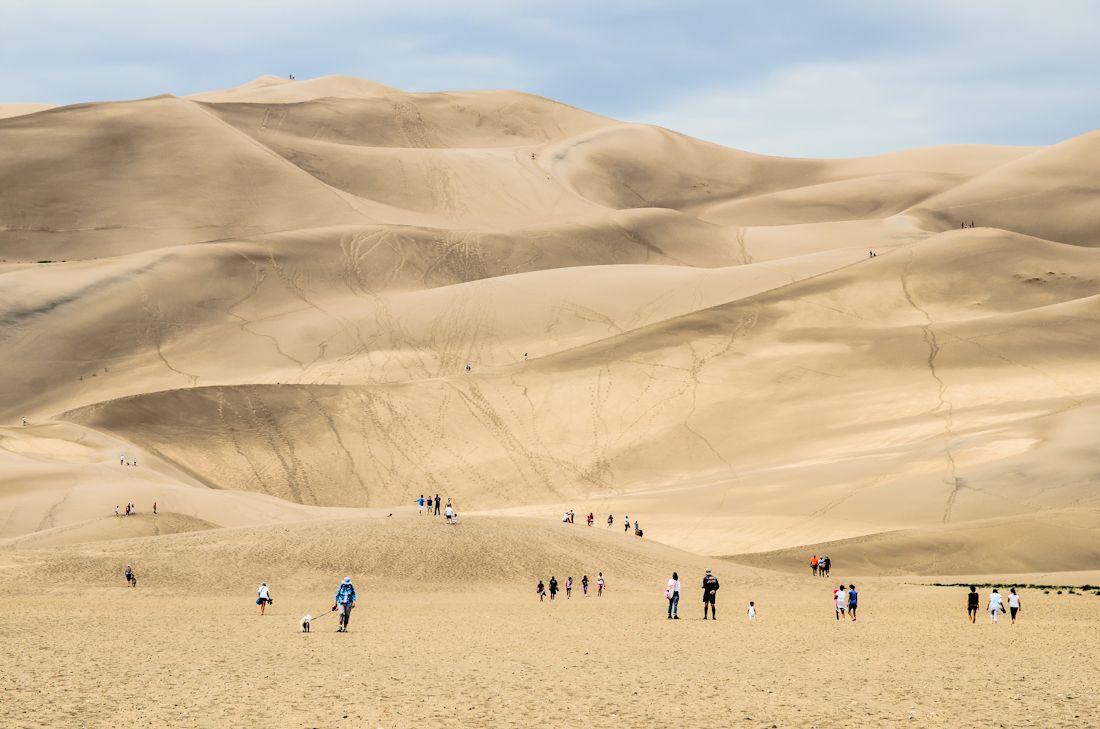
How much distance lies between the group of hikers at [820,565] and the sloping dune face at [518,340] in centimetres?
417

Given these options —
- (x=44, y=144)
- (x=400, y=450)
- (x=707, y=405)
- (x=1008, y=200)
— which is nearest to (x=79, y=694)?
(x=400, y=450)

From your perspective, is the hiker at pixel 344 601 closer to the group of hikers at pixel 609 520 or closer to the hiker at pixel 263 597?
the hiker at pixel 263 597

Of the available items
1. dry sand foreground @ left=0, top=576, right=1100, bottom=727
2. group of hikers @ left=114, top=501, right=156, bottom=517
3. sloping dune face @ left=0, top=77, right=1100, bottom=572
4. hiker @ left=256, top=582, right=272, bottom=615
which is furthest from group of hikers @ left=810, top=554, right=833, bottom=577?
group of hikers @ left=114, top=501, right=156, bottom=517

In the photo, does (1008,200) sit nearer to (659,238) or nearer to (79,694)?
(659,238)

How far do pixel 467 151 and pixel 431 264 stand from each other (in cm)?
5275

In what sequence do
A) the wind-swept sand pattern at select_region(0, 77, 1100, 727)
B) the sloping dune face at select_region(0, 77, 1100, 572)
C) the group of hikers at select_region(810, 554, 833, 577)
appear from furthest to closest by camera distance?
the sloping dune face at select_region(0, 77, 1100, 572), the group of hikers at select_region(810, 554, 833, 577), the wind-swept sand pattern at select_region(0, 77, 1100, 727)

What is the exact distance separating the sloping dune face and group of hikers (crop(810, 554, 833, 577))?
417 cm

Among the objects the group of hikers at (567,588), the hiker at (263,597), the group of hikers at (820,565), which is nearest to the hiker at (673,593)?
the group of hikers at (567,588)

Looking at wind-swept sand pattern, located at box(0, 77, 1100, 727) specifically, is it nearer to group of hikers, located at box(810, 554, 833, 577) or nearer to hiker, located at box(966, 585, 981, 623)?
group of hikers, located at box(810, 554, 833, 577)

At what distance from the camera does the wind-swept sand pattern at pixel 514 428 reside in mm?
19641

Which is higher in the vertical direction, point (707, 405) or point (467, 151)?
point (467, 151)

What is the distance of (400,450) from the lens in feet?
223

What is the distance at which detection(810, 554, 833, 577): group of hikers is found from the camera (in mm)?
39900

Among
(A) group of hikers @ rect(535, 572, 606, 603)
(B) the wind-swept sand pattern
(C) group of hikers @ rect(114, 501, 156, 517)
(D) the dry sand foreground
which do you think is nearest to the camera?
(D) the dry sand foreground
